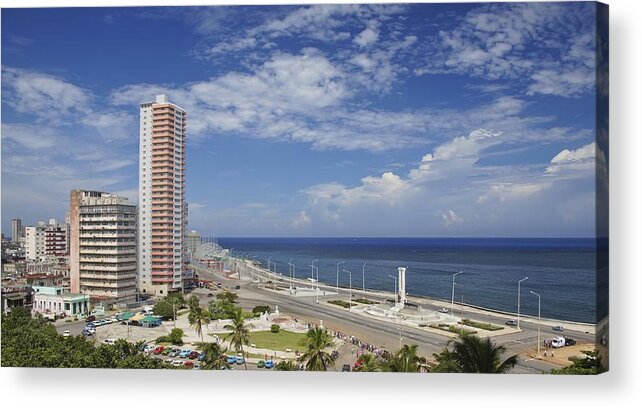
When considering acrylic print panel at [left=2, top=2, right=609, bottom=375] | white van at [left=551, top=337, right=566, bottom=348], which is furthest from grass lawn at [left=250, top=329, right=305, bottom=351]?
white van at [left=551, top=337, right=566, bottom=348]

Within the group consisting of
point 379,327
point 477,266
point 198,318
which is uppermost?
point 477,266

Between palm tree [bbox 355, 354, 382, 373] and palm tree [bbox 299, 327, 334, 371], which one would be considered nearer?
palm tree [bbox 355, 354, 382, 373]

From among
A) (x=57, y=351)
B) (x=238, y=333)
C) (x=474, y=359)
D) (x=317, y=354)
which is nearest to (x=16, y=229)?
(x=57, y=351)

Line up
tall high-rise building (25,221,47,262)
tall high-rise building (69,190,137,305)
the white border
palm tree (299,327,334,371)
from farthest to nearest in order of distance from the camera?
1. tall high-rise building (25,221,47,262)
2. tall high-rise building (69,190,137,305)
3. palm tree (299,327,334,371)
4. the white border

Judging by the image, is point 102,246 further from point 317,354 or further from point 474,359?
point 474,359

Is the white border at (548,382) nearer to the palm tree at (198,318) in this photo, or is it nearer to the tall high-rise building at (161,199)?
the palm tree at (198,318)

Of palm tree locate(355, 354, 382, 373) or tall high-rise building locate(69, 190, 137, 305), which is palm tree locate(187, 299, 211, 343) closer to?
tall high-rise building locate(69, 190, 137, 305)
